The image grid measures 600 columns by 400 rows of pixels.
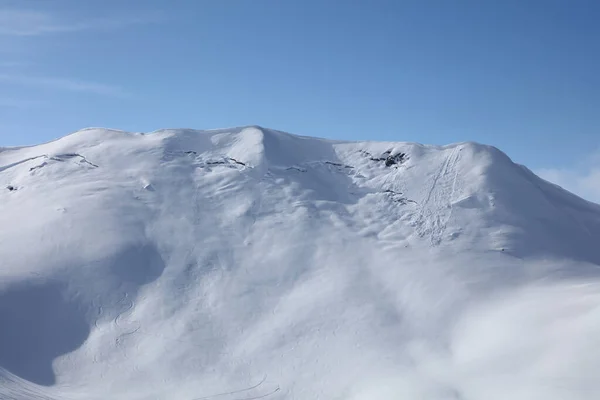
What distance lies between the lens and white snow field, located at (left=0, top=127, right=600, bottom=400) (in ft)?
65.9

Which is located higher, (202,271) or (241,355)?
(202,271)

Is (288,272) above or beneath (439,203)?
beneath

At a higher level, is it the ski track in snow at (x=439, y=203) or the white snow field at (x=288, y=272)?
the ski track in snow at (x=439, y=203)

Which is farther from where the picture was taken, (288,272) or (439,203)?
(439,203)

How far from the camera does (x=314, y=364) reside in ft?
69.1

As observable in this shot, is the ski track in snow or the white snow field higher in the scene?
the ski track in snow

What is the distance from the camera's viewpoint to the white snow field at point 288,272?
20.1 m

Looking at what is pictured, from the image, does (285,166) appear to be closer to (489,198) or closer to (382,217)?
(382,217)

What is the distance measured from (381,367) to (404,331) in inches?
91.7

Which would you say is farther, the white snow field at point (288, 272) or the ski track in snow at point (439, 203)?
the ski track in snow at point (439, 203)

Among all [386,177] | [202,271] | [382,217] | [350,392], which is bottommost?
[350,392]

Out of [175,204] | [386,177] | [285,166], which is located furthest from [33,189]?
[386,177]

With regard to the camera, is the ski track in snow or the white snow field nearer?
the white snow field

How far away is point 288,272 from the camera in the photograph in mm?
26016
